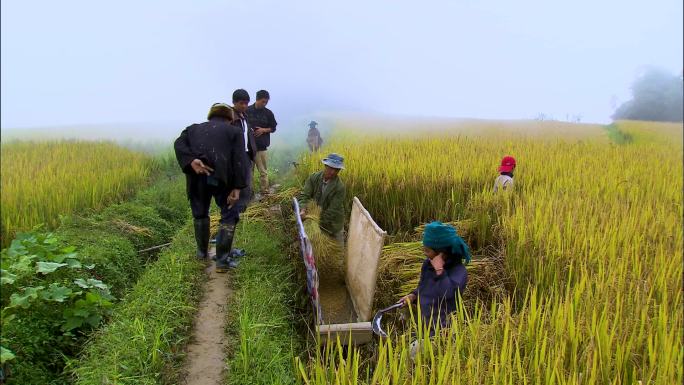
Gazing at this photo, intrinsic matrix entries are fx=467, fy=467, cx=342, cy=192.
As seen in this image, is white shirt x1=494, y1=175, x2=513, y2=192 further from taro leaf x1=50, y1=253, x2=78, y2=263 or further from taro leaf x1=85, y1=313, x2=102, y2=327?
taro leaf x1=50, y1=253, x2=78, y2=263

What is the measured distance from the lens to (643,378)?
1.78 m

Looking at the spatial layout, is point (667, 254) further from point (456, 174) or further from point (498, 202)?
point (456, 174)

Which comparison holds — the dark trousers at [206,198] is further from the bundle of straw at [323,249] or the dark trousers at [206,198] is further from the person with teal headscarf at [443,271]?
the person with teal headscarf at [443,271]

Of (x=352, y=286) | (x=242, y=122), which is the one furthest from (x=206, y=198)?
(x=352, y=286)

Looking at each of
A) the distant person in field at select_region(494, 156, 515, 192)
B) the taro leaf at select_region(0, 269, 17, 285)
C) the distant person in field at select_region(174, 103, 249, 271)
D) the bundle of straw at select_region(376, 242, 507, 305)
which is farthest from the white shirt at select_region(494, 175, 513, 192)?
the taro leaf at select_region(0, 269, 17, 285)

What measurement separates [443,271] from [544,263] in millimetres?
1104

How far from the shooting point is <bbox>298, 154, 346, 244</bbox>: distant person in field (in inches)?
174

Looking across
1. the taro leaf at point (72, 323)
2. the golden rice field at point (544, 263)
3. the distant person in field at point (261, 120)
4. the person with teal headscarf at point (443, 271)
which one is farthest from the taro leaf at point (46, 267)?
the distant person in field at point (261, 120)

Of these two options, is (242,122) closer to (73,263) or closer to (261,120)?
(261,120)

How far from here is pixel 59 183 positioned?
608 centimetres

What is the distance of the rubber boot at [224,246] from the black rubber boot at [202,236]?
0.16 meters

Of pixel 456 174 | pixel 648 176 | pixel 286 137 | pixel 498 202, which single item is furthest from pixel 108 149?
pixel 648 176

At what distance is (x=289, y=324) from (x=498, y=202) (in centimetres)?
272

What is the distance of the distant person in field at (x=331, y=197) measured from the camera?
4.43m
